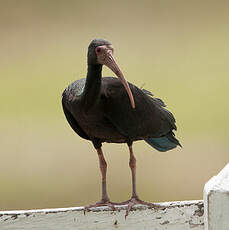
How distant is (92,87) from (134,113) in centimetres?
25

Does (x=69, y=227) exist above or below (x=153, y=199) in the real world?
above

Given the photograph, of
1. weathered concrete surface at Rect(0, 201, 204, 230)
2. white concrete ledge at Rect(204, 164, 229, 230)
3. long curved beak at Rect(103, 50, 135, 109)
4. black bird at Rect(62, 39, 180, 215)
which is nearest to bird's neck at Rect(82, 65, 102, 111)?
black bird at Rect(62, 39, 180, 215)

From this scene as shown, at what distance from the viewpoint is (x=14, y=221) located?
2.48 meters

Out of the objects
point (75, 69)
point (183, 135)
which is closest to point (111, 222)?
point (183, 135)

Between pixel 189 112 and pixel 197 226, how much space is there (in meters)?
6.01

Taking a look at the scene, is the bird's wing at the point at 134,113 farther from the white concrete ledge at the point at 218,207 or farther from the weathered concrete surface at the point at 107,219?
the white concrete ledge at the point at 218,207

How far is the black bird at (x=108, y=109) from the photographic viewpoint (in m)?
3.19

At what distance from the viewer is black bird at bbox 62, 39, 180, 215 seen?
319cm

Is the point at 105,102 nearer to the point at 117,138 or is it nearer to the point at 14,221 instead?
the point at 117,138

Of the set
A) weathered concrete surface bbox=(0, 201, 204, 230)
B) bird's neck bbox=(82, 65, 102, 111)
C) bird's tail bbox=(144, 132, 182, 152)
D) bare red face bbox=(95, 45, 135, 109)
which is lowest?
weathered concrete surface bbox=(0, 201, 204, 230)

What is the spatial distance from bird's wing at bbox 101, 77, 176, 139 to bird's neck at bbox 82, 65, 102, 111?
6 centimetres

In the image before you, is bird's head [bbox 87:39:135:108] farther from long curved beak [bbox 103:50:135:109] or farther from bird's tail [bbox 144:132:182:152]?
bird's tail [bbox 144:132:182:152]

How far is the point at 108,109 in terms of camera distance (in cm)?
329

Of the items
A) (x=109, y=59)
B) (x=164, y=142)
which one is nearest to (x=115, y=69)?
(x=109, y=59)
